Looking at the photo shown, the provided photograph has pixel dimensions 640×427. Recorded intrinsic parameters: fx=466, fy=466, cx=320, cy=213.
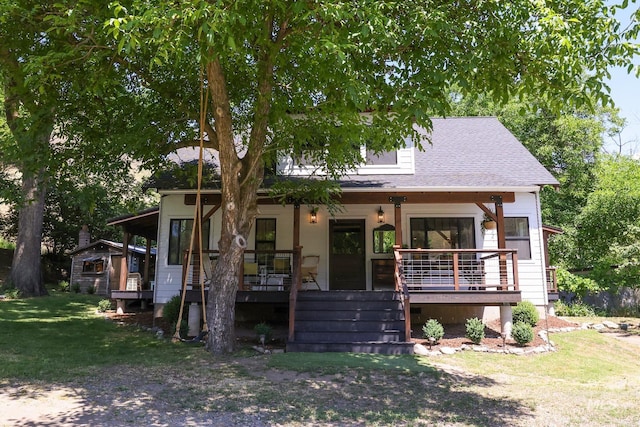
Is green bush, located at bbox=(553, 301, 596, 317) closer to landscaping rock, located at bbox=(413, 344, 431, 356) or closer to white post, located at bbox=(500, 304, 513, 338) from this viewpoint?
white post, located at bbox=(500, 304, 513, 338)

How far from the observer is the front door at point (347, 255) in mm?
13141

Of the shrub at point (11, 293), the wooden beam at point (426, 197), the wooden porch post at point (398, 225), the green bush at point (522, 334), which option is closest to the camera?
the green bush at point (522, 334)

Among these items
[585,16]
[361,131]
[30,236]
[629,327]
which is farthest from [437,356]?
[30,236]

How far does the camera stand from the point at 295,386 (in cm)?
630

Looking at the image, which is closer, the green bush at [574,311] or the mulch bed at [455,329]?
the mulch bed at [455,329]

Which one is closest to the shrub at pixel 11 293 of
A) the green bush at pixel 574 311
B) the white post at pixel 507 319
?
the white post at pixel 507 319

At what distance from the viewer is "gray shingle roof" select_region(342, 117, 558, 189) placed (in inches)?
459

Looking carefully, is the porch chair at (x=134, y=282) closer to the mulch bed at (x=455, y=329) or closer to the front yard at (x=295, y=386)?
the mulch bed at (x=455, y=329)

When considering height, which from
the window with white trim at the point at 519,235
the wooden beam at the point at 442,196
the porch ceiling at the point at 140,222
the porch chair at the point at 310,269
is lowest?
the porch chair at the point at 310,269

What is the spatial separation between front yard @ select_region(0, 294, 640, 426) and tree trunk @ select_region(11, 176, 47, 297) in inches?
342

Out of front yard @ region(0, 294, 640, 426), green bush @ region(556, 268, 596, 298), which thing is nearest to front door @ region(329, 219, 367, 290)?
front yard @ region(0, 294, 640, 426)

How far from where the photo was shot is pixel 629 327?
1419 centimetres

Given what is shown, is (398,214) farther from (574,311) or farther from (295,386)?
(574,311)

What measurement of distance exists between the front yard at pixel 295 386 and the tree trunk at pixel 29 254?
870 centimetres
